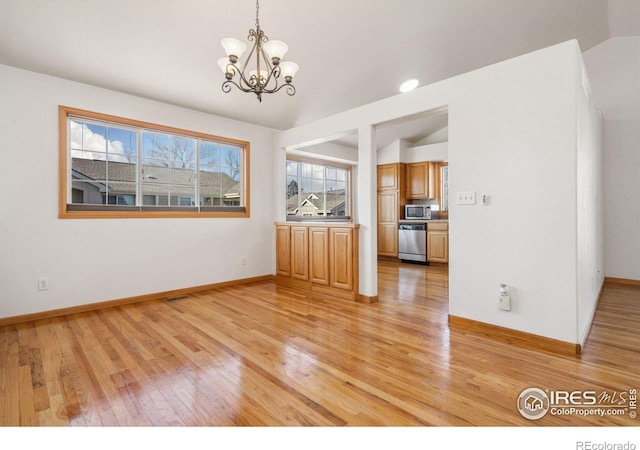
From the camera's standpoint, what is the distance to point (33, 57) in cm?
295

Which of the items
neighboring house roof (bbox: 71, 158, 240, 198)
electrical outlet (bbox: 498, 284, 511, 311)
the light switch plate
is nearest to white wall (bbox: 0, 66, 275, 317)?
neighboring house roof (bbox: 71, 158, 240, 198)

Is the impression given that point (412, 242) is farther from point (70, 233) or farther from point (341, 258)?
point (70, 233)

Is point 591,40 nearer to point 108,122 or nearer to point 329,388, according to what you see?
point 329,388

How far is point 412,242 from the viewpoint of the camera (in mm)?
6551

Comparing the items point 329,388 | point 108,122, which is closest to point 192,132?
point 108,122

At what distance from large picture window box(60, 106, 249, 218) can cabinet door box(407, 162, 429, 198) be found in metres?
3.96

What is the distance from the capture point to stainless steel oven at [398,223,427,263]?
6383mm

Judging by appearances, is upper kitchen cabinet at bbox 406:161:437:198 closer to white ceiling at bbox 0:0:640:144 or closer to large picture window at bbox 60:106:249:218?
white ceiling at bbox 0:0:640:144

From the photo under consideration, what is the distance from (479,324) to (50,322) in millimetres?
4172

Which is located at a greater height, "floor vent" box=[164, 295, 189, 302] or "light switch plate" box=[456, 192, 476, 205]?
"light switch plate" box=[456, 192, 476, 205]

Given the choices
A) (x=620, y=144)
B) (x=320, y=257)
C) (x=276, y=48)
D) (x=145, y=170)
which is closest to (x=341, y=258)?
(x=320, y=257)

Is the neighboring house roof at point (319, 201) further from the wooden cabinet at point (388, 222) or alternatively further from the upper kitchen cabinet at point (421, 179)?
the upper kitchen cabinet at point (421, 179)

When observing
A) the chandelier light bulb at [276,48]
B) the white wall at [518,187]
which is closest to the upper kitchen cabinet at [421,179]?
the white wall at [518,187]
